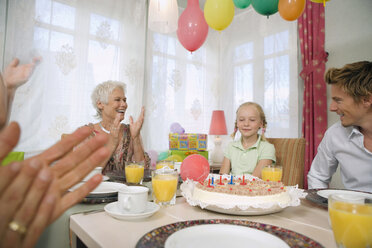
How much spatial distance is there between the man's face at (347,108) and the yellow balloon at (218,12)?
972mm

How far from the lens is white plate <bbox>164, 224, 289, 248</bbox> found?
55 centimetres

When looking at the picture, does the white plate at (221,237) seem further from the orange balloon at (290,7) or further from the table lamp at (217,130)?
the table lamp at (217,130)

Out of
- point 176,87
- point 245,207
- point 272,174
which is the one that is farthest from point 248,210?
point 176,87

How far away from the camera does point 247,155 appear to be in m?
2.16

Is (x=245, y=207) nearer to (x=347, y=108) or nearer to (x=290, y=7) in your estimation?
(x=347, y=108)

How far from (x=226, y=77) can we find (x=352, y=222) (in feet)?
12.9

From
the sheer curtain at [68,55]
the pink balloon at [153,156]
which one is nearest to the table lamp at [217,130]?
the pink balloon at [153,156]

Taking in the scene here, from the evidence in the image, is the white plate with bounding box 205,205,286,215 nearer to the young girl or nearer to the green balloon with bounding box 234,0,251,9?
the young girl

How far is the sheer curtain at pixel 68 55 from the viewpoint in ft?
8.21

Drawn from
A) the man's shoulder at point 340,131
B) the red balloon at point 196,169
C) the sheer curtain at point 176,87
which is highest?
the sheer curtain at point 176,87

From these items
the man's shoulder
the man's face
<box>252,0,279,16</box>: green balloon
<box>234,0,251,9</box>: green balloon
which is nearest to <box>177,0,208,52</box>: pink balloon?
<box>234,0,251,9</box>: green balloon

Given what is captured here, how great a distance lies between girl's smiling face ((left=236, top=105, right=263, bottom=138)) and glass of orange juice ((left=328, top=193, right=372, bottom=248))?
5.28ft

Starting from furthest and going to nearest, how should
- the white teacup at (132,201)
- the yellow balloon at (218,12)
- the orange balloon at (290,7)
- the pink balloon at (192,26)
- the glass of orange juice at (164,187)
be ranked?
the pink balloon at (192,26) < the yellow balloon at (218,12) < the orange balloon at (290,7) < the glass of orange juice at (164,187) < the white teacup at (132,201)

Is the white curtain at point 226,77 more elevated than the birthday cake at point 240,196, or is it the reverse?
the white curtain at point 226,77
